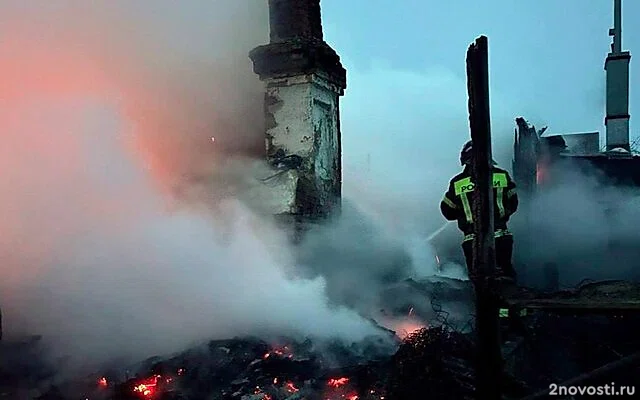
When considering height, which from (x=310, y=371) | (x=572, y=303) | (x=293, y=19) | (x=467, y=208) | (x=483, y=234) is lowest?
(x=310, y=371)

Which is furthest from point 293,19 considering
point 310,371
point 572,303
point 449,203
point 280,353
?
point 572,303

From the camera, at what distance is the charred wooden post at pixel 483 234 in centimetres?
459

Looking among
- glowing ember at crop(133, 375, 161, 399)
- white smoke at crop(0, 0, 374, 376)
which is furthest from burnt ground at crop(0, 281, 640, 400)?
white smoke at crop(0, 0, 374, 376)

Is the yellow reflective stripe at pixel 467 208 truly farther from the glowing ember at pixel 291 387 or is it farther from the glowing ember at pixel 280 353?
the glowing ember at pixel 291 387

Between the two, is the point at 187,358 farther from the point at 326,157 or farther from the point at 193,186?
the point at 326,157

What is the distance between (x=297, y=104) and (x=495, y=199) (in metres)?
2.60

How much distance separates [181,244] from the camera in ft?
23.6

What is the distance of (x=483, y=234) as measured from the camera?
478 cm

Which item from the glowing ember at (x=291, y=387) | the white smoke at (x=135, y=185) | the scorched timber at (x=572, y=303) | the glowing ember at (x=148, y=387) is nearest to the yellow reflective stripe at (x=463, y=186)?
the white smoke at (x=135, y=185)

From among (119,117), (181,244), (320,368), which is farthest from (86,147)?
(320,368)

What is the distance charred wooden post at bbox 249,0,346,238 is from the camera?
7.49 meters

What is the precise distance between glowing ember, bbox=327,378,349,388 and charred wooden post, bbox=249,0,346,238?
2.52 metres

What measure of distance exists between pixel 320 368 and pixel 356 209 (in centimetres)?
464

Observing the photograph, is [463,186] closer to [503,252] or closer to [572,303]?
[503,252]
